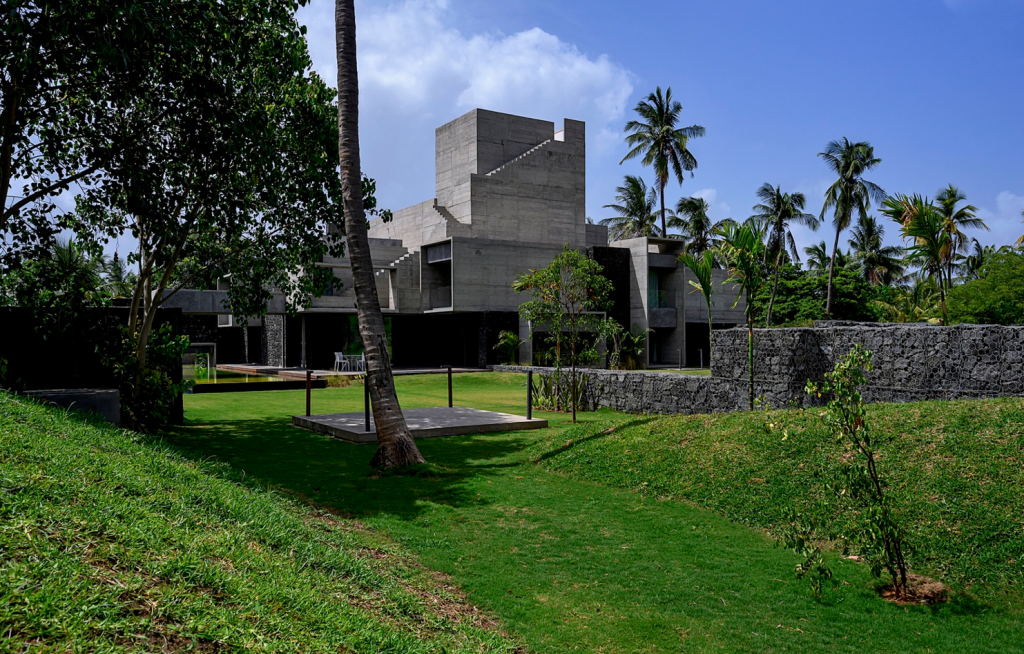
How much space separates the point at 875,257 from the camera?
6775 centimetres

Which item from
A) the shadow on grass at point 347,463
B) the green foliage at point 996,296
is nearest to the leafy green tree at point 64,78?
the shadow on grass at point 347,463

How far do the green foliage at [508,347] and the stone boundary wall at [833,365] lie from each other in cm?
1552

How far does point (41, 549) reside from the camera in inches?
134

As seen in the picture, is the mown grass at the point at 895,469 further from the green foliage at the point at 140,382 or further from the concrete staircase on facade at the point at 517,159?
the concrete staircase on facade at the point at 517,159

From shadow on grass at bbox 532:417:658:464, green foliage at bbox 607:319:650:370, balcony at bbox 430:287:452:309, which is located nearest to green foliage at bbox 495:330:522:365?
balcony at bbox 430:287:452:309

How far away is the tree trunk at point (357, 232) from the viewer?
35.4 ft

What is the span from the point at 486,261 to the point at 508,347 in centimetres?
500

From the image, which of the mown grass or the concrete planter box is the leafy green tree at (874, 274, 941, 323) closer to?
the mown grass

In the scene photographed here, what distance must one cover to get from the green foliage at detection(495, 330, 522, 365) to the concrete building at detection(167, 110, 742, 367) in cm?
58

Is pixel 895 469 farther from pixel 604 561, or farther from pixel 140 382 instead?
pixel 140 382

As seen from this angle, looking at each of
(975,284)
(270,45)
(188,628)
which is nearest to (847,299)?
(975,284)

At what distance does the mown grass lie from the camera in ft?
20.6

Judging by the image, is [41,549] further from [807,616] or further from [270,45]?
[270,45]

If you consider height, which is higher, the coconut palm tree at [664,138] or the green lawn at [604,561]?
the coconut palm tree at [664,138]
